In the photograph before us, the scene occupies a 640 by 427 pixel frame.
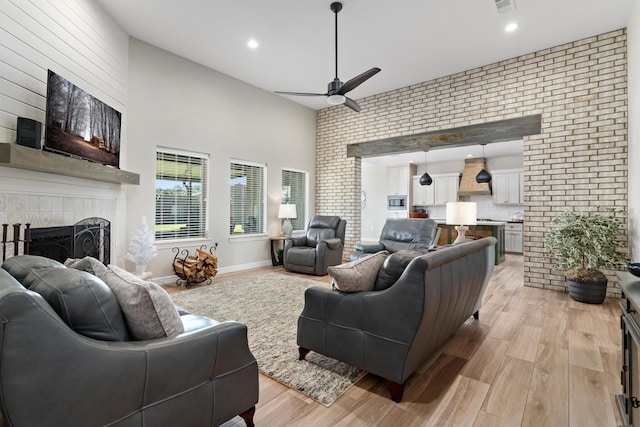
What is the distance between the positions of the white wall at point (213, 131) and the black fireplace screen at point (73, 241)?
0.59 metres

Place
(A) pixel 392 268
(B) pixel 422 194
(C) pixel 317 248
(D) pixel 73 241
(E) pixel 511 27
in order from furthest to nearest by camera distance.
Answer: (B) pixel 422 194 → (C) pixel 317 248 → (E) pixel 511 27 → (D) pixel 73 241 → (A) pixel 392 268

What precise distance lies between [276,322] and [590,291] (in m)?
3.72

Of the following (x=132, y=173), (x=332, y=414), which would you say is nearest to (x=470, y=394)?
(x=332, y=414)

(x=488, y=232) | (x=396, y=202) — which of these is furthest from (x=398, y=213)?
(x=488, y=232)

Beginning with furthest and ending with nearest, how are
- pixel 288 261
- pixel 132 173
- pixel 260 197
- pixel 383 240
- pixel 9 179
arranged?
1. pixel 260 197
2. pixel 288 261
3. pixel 383 240
4. pixel 132 173
5. pixel 9 179

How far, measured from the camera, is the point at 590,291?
→ 12.1 ft

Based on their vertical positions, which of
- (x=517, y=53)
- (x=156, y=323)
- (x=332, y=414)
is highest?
(x=517, y=53)

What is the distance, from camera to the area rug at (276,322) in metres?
1.98

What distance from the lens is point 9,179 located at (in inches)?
95.7

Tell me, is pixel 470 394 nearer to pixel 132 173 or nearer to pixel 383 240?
pixel 383 240

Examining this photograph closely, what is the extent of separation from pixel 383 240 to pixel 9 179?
14.6ft

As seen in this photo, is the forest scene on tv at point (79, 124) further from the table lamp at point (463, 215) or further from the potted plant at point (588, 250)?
the potted plant at point (588, 250)

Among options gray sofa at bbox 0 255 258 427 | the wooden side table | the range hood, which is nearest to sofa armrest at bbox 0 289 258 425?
gray sofa at bbox 0 255 258 427

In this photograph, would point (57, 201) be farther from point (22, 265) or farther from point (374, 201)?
point (374, 201)
